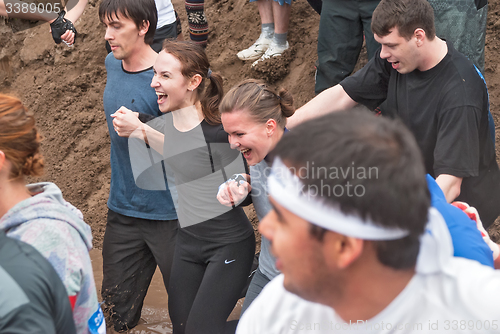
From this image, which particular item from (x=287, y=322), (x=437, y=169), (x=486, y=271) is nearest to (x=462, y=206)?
(x=486, y=271)

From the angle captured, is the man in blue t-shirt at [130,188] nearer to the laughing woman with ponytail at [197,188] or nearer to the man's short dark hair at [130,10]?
the man's short dark hair at [130,10]

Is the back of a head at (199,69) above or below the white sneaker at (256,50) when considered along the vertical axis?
above

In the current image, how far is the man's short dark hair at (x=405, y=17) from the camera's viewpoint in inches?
94.7

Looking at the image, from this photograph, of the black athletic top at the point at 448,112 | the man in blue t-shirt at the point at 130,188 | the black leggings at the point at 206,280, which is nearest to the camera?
the black athletic top at the point at 448,112

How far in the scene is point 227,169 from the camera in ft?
8.38

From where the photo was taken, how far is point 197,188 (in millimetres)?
2582

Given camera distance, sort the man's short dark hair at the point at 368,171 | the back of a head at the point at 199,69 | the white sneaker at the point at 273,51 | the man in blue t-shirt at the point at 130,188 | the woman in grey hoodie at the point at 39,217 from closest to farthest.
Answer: the man's short dark hair at the point at 368,171 → the woman in grey hoodie at the point at 39,217 → the back of a head at the point at 199,69 → the man in blue t-shirt at the point at 130,188 → the white sneaker at the point at 273,51

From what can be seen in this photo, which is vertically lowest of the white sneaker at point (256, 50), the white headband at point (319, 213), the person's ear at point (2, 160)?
the white sneaker at point (256, 50)

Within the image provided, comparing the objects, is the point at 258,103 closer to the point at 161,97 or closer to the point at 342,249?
the point at 161,97

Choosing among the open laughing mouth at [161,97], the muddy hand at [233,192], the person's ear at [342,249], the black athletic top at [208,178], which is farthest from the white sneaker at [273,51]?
the person's ear at [342,249]

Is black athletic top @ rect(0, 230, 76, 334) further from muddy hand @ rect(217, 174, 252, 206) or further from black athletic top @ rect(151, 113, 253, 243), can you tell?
black athletic top @ rect(151, 113, 253, 243)

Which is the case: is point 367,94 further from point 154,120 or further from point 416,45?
point 154,120

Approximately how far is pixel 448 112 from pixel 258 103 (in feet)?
3.21

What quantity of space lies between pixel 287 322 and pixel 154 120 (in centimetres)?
195
